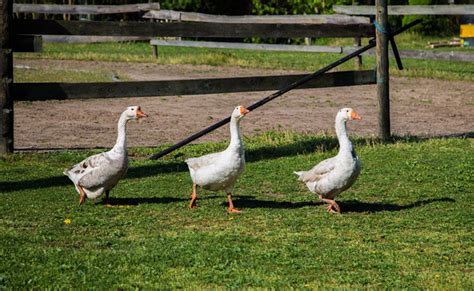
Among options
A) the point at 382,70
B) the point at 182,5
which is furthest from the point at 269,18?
the point at 382,70

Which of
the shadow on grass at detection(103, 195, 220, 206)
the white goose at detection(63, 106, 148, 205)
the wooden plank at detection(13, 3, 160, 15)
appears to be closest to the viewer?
the white goose at detection(63, 106, 148, 205)

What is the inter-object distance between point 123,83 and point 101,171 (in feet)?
12.1

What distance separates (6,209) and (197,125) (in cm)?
699

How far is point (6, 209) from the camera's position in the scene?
10086mm

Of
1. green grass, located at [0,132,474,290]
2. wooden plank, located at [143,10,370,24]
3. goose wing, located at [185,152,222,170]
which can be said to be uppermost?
wooden plank, located at [143,10,370,24]

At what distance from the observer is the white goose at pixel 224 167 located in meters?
9.65

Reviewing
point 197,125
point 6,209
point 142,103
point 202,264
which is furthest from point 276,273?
point 142,103

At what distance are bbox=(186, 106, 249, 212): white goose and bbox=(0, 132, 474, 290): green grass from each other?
0.31 meters

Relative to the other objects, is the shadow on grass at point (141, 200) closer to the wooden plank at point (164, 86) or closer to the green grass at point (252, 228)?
the green grass at point (252, 228)

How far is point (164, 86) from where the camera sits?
13688 mm

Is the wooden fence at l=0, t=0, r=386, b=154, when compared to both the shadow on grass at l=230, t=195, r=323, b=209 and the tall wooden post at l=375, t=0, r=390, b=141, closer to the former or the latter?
the tall wooden post at l=375, t=0, r=390, b=141

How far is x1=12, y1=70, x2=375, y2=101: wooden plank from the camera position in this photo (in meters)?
13.2

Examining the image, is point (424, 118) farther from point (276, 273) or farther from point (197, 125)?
point (276, 273)

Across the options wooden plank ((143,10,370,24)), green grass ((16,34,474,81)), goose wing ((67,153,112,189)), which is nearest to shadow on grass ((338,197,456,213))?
goose wing ((67,153,112,189))
